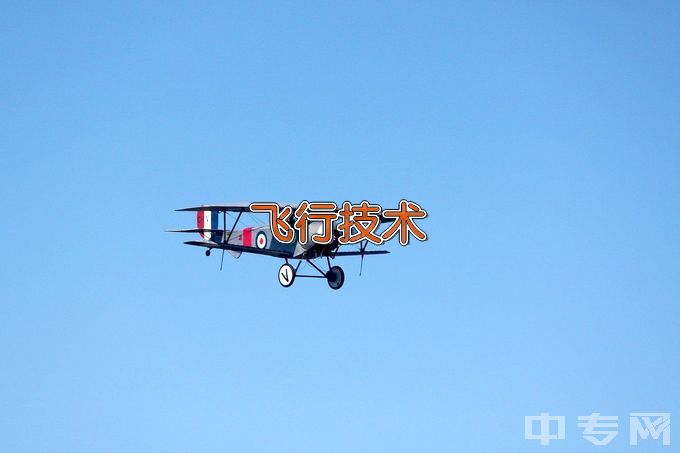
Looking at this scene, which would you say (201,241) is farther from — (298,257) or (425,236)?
(425,236)

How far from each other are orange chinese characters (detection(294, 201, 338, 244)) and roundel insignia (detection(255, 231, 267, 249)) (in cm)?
361

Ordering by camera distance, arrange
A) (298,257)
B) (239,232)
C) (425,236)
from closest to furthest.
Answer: (425,236) → (298,257) → (239,232)

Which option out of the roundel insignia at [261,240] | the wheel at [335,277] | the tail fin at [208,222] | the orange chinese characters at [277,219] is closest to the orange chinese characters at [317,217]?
the orange chinese characters at [277,219]

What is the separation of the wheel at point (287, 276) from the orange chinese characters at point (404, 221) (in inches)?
287

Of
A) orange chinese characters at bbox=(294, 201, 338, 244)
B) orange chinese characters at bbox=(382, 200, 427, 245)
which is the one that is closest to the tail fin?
orange chinese characters at bbox=(294, 201, 338, 244)

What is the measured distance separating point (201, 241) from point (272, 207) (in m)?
10.0

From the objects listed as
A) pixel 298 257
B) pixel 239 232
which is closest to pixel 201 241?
pixel 239 232

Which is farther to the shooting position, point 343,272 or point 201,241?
point 201,241

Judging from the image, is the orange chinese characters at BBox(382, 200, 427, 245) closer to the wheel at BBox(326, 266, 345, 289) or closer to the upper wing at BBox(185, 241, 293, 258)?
the wheel at BBox(326, 266, 345, 289)

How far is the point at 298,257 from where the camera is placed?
164ft

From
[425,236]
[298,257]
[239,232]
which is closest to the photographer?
[425,236]

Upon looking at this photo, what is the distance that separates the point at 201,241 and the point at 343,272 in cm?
735

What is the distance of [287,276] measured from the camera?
49.7 m

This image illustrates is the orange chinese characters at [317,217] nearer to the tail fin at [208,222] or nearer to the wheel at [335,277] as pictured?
the wheel at [335,277]
